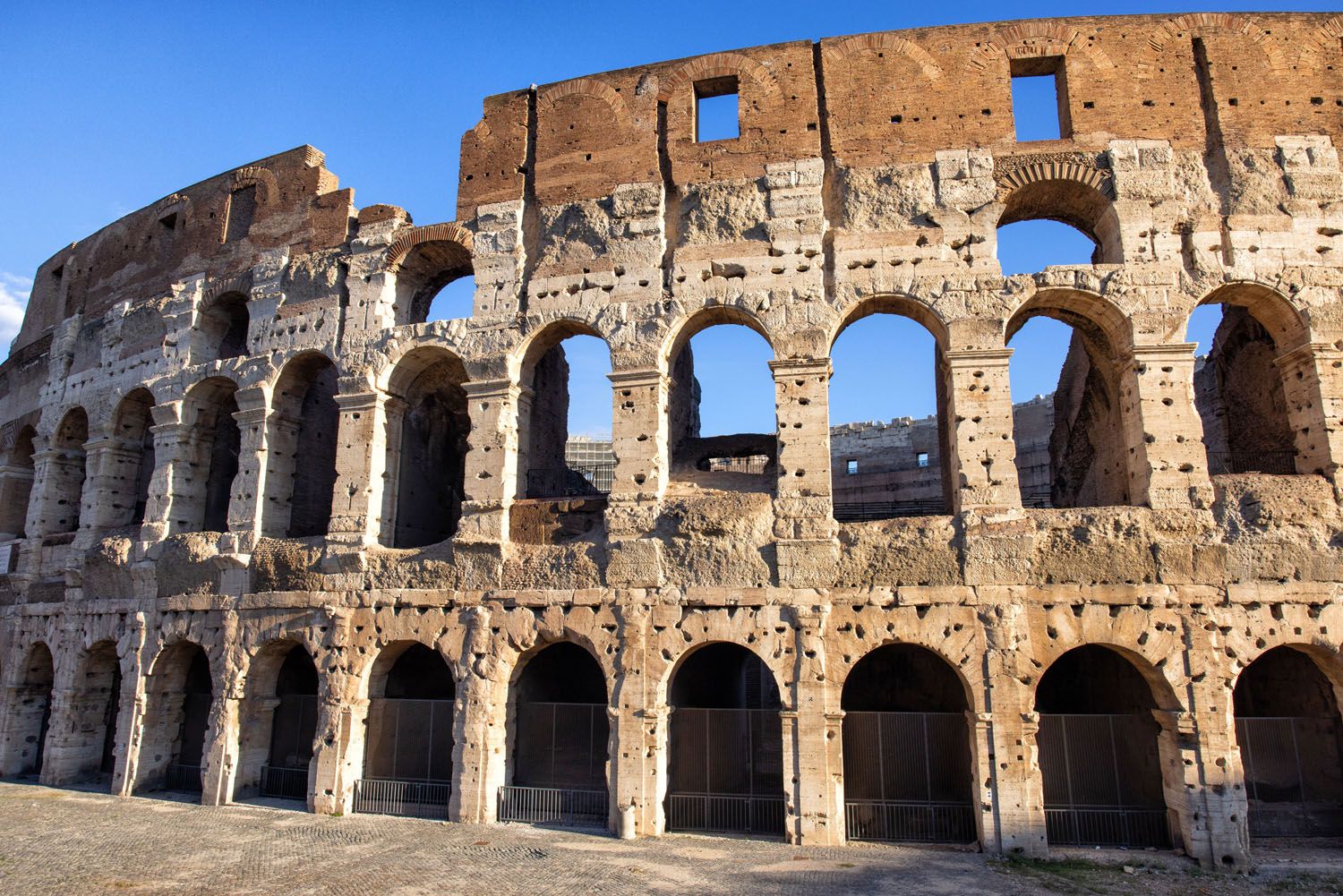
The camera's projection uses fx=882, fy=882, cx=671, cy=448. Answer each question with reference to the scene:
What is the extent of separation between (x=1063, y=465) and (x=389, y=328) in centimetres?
1100

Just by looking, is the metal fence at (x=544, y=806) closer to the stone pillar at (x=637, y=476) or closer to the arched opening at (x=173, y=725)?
the stone pillar at (x=637, y=476)

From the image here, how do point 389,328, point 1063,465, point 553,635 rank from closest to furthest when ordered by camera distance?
point 553,635
point 389,328
point 1063,465

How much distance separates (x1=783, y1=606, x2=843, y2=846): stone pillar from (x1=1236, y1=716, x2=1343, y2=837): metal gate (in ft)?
16.2

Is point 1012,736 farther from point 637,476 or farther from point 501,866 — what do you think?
point 501,866

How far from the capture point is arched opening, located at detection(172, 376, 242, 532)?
14.7 meters

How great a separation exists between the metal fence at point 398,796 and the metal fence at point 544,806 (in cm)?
107

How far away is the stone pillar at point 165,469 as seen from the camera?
47.4 ft

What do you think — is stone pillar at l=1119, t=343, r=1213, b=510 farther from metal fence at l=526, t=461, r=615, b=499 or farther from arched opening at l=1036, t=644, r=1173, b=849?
metal fence at l=526, t=461, r=615, b=499

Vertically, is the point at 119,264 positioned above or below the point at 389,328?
above

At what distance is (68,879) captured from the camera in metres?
9.12

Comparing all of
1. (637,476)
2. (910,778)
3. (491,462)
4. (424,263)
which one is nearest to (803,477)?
(637,476)

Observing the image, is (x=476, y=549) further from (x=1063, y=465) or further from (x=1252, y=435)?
(x=1252, y=435)

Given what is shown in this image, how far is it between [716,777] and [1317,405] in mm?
8697

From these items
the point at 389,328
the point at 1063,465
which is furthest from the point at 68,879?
the point at 1063,465
